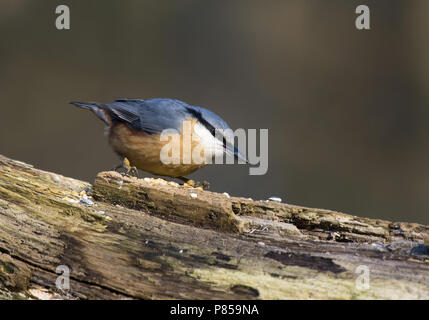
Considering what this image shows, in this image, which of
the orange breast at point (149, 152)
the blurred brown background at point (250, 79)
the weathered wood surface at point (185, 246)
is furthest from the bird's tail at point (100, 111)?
the blurred brown background at point (250, 79)

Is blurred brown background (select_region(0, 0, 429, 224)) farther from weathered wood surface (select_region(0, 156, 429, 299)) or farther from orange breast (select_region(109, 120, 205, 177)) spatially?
weathered wood surface (select_region(0, 156, 429, 299))

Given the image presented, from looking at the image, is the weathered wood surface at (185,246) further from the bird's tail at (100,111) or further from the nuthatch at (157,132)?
the bird's tail at (100,111)

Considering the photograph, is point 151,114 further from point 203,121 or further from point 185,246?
point 185,246

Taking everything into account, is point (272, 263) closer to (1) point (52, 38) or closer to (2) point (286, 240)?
(2) point (286, 240)

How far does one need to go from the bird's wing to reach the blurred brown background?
2.33 m

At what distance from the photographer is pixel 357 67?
247 inches

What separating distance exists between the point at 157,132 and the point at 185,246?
1.36 meters

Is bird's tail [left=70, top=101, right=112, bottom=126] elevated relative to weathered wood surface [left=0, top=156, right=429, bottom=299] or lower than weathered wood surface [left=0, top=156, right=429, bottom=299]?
elevated

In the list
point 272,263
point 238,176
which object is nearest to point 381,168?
point 238,176

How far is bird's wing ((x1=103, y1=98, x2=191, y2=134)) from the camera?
3.49m

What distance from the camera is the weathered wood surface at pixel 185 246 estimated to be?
2025mm

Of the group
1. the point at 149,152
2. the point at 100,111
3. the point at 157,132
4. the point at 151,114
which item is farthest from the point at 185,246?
the point at 100,111

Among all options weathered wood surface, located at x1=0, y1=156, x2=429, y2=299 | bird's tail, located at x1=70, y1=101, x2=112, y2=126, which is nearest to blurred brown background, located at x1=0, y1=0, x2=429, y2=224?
bird's tail, located at x1=70, y1=101, x2=112, y2=126

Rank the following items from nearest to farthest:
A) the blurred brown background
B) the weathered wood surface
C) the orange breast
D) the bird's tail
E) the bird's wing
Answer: the weathered wood surface
the orange breast
the bird's wing
the bird's tail
the blurred brown background
